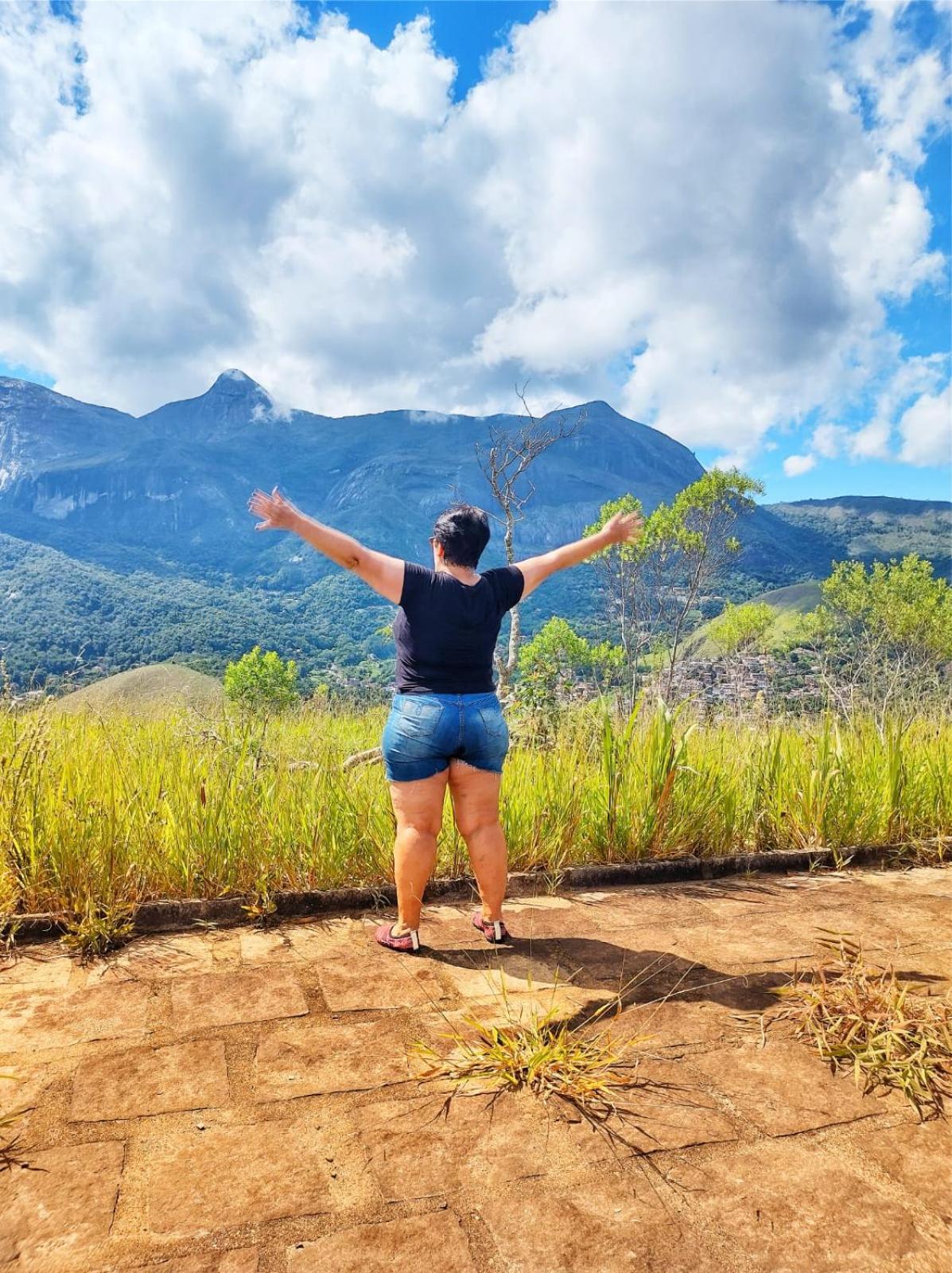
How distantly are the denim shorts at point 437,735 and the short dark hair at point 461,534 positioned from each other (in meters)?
0.54

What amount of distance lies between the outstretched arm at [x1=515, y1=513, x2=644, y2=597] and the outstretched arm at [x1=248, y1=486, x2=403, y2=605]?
0.56m

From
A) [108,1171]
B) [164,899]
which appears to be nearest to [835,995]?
[108,1171]

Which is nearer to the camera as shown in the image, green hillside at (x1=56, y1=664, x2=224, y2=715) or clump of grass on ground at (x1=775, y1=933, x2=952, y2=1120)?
clump of grass on ground at (x1=775, y1=933, x2=952, y2=1120)

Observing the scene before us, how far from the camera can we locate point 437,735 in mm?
2799

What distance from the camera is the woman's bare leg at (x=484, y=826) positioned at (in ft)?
9.52

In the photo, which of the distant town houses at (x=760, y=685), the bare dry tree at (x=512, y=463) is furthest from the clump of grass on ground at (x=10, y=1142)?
the bare dry tree at (x=512, y=463)

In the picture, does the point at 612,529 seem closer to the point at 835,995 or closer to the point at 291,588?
the point at 835,995

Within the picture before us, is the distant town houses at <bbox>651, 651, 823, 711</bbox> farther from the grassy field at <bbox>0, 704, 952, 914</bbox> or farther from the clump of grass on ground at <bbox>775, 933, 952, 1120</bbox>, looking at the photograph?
the clump of grass on ground at <bbox>775, 933, 952, 1120</bbox>

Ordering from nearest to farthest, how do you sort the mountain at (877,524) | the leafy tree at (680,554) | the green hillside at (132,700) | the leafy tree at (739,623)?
the green hillside at (132,700) < the leafy tree at (680,554) < the leafy tree at (739,623) < the mountain at (877,524)

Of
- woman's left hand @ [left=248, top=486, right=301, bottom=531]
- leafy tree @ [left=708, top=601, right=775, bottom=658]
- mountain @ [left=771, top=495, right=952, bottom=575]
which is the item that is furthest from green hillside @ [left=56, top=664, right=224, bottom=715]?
mountain @ [left=771, top=495, right=952, bottom=575]

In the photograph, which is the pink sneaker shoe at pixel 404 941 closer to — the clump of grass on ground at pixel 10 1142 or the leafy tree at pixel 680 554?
the clump of grass on ground at pixel 10 1142

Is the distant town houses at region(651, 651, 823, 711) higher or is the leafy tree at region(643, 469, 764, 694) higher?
the leafy tree at region(643, 469, 764, 694)

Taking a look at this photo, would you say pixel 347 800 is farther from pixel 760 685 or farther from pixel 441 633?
pixel 760 685

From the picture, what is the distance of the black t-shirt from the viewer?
285cm
